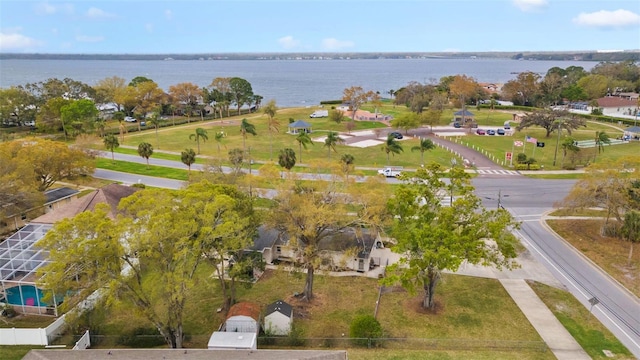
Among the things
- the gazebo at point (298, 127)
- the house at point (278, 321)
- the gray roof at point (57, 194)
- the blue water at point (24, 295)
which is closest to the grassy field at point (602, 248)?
the house at point (278, 321)

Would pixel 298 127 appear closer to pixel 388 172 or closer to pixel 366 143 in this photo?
pixel 366 143

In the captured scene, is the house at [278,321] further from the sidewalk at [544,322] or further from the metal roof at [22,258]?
the sidewalk at [544,322]

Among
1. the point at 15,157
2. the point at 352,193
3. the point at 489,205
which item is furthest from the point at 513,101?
the point at 15,157

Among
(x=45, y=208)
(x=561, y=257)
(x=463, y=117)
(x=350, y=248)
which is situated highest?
(x=463, y=117)

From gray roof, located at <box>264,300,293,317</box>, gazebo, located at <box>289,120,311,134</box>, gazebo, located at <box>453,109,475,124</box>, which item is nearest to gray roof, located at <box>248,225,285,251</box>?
gray roof, located at <box>264,300,293,317</box>

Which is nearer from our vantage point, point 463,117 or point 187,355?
point 187,355

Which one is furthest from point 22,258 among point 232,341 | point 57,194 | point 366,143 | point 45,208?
point 366,143

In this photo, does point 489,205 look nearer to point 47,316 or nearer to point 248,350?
point 248,350
